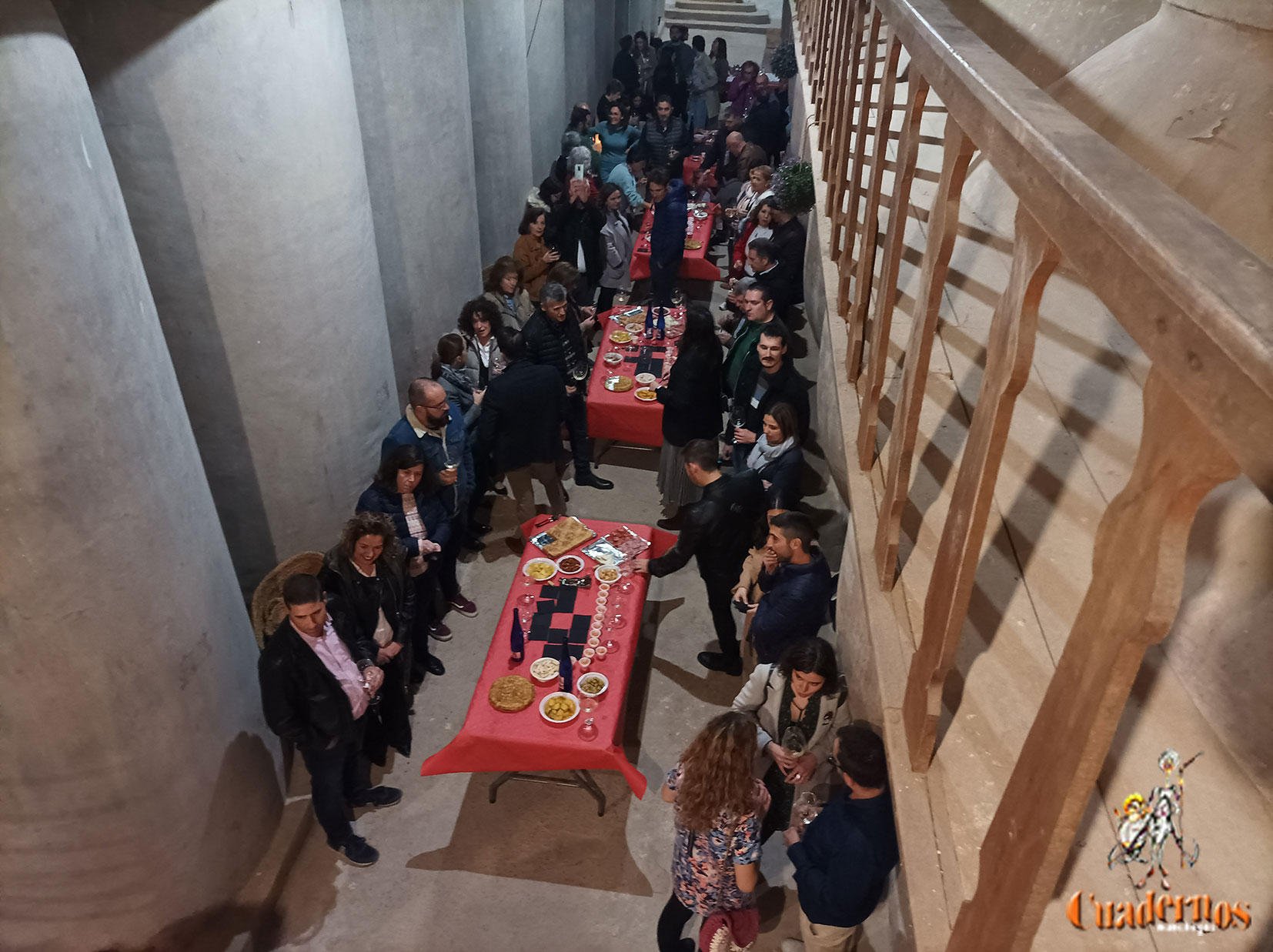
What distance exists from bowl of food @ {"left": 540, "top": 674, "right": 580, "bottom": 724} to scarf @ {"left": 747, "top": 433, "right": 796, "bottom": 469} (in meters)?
1.82

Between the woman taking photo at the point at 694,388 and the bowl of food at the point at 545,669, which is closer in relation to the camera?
the bowl of food at the point at 545,669

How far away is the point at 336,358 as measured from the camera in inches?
196

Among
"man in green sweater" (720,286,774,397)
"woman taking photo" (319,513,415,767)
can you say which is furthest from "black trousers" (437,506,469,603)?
"man in green sweater" (720,286,774,397)

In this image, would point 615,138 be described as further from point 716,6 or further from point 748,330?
point 716,6

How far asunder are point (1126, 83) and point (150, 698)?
13.9 feet

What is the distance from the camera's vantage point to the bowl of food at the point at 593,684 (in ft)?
14.4

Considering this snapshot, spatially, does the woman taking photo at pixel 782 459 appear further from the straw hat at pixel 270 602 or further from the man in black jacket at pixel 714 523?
the straw hat at pixel 270 602

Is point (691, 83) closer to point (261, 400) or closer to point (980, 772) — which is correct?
point (261, 400)

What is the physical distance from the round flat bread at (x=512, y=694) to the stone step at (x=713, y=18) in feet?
68.1

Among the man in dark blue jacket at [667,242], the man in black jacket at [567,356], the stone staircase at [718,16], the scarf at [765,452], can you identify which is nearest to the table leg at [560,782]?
the scarf at [765,452]

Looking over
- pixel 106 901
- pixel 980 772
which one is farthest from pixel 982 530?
pixel 106 901

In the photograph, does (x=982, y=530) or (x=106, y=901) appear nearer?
(x=982, y=530)

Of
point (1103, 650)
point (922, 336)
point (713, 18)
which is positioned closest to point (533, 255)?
point (922, 336)

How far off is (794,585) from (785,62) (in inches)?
437
